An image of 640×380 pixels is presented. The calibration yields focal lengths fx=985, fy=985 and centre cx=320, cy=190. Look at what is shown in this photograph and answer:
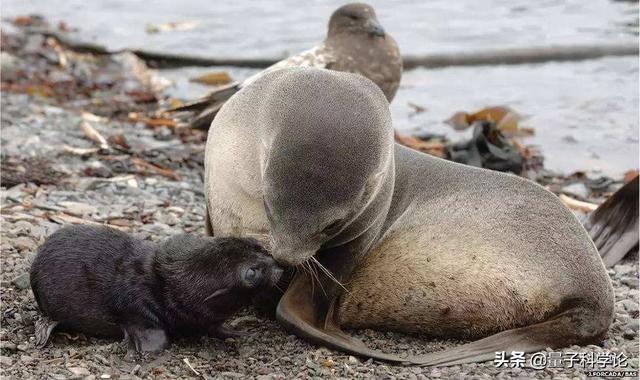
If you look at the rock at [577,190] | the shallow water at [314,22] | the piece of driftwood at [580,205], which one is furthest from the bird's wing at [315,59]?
the shallow water at [314,22]

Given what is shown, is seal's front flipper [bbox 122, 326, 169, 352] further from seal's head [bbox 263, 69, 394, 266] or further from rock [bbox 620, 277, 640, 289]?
rock [bbox 620, 277, 640, 289]

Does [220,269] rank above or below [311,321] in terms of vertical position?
above

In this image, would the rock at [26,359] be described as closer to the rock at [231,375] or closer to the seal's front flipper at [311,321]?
the rock at [231,375]

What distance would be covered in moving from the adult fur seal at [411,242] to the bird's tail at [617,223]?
140cm

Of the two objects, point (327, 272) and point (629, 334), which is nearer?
point (327, 272)

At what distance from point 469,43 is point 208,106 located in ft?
21.9

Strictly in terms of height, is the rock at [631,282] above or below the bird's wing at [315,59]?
below

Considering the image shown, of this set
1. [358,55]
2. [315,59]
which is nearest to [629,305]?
[315,59]

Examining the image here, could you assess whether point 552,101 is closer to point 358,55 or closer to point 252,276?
point 358,55

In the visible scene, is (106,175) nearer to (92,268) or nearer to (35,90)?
(92,268)

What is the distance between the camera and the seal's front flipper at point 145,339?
14.6 feet

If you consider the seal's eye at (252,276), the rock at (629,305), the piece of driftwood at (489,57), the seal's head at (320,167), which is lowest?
the piece of driftwood at (489,57)

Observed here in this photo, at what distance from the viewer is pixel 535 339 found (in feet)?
16.1

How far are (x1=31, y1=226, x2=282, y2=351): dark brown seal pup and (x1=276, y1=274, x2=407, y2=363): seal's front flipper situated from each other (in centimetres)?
27
